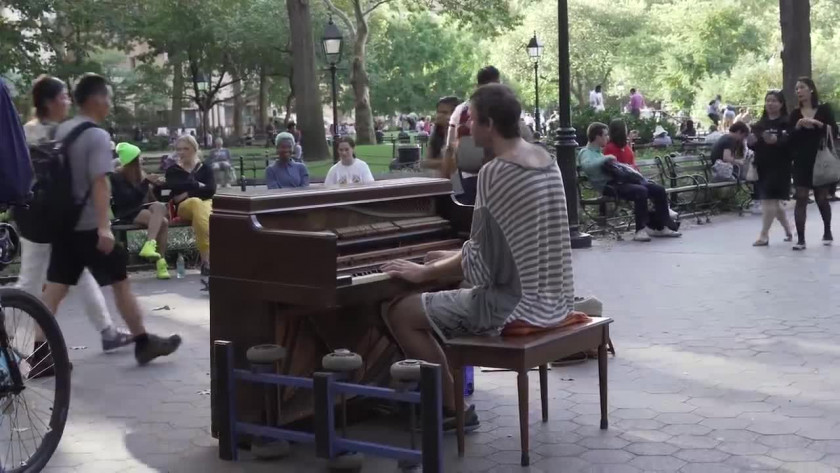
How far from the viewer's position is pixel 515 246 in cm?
516

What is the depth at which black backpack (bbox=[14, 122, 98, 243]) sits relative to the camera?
686 centimetres

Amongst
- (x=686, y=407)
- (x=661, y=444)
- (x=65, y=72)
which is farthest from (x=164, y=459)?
(x=65, y=72)

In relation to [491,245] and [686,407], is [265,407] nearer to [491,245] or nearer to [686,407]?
[491,245]

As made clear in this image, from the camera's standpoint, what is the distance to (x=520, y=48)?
62.6m

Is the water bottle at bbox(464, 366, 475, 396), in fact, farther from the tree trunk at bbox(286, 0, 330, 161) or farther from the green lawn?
the tree trunk at bbox(286, 0, 330, 161)

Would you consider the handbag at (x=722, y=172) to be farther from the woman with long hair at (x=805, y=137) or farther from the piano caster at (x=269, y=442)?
the piano caster at (x=269, y=442)

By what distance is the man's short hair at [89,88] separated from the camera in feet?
23.3

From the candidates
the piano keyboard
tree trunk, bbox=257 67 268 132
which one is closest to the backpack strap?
the piano keyboard

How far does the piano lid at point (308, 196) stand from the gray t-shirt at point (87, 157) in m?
1.67

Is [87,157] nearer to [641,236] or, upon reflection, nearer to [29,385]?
[29,385]

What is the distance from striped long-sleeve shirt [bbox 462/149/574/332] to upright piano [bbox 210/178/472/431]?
1.56 feet

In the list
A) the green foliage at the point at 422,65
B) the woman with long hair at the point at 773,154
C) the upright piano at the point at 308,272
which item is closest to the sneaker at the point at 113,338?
the upright piano at the point at 308,272

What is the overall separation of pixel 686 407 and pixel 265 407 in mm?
2403

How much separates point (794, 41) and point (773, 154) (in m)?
9.37
